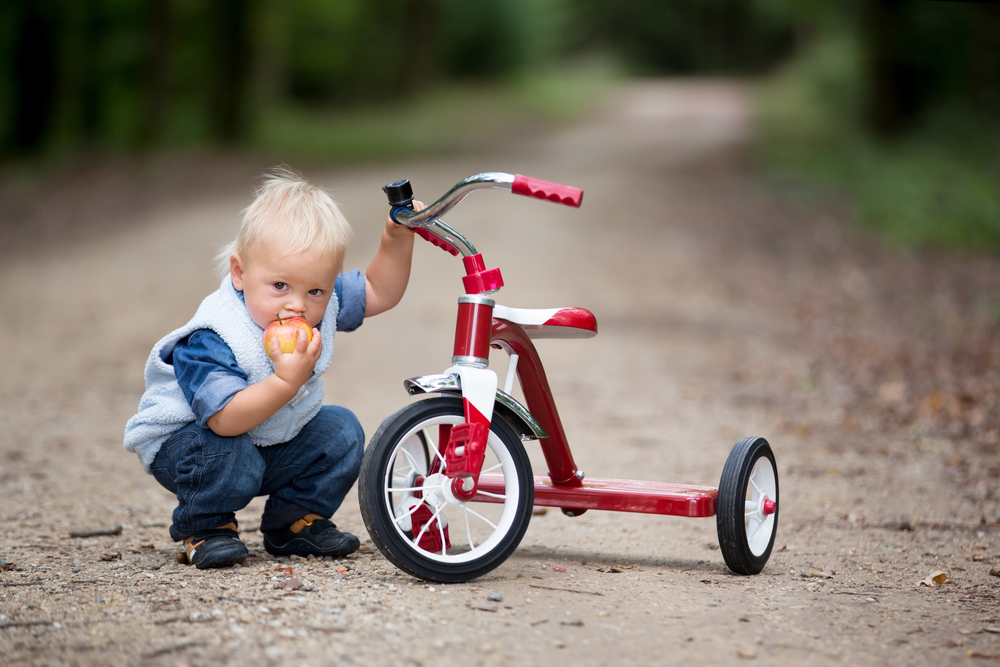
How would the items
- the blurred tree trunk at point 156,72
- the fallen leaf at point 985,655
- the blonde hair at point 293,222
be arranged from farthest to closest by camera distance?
the blurred tree trunk at point 156,72, the blonde hair at point 293,222, the fallen leaf at point 985,655

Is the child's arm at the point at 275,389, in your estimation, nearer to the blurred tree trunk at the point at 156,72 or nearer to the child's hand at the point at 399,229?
the child's hand at the point at 399,229

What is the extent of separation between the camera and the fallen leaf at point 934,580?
3055 millimetres

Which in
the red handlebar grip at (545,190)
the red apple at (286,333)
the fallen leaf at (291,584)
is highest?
the red handlebar grip at (545,190)

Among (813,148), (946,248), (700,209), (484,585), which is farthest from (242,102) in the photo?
(484,585)

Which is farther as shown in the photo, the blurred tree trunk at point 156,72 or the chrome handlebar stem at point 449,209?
the blurred tree trunk at point 156,72

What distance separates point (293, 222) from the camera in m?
2.86

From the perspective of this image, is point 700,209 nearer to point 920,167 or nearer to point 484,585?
point 920,167

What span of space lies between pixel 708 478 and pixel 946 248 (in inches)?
315

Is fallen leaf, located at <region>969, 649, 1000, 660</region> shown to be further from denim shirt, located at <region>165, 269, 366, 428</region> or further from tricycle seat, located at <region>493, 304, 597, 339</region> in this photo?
denim shirt, located at <region>165, 269, 366, 428</region>

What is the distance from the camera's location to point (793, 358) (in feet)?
22.9

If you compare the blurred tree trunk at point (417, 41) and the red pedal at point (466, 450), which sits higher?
the blurred tree trunk at point (417, 41)

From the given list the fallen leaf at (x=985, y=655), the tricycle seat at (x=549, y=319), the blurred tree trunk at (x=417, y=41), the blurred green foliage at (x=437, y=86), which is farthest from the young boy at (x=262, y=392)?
the blurred tree trunk at (x=417, y=41)

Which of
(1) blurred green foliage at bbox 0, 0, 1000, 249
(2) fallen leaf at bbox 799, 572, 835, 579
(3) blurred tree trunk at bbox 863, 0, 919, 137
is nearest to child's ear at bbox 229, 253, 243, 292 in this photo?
(2) fallen leaf at bbox 799, 572, 835, 579

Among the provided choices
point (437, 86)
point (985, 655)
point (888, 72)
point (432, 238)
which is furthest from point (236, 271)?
point (437, 86)
